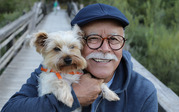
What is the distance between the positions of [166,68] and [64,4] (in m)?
46.2

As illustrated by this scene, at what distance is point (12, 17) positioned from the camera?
44.6 ft

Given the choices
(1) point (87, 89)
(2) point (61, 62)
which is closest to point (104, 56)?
(1) point (87, 89)

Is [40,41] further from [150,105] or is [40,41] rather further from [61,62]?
[150,105]

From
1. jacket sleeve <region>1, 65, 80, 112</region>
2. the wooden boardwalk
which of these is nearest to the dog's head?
jacket sleeve <region>1, 65, 80, 112</region>

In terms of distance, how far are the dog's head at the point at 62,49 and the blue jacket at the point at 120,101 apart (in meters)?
0.31

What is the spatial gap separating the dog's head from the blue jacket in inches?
12.2

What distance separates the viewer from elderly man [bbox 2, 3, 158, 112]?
6.08 feet

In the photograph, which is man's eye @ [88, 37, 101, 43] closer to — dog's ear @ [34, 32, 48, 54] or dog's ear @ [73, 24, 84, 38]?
dog's ear @ [73, 24, 84, 38]

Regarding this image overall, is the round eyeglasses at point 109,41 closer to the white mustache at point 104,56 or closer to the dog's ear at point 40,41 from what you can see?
the white mustache at point 104,56

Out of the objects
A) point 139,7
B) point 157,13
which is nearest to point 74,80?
point 157,13

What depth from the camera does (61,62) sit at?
2.06 metres

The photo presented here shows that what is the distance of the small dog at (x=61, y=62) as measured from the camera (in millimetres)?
1964

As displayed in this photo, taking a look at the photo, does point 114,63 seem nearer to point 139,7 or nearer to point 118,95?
point 118,95

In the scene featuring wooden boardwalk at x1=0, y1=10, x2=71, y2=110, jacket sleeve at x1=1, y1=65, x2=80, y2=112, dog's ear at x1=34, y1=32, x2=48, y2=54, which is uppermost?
dog's ear at x1=34, y1=32, x2=48, y2=54
